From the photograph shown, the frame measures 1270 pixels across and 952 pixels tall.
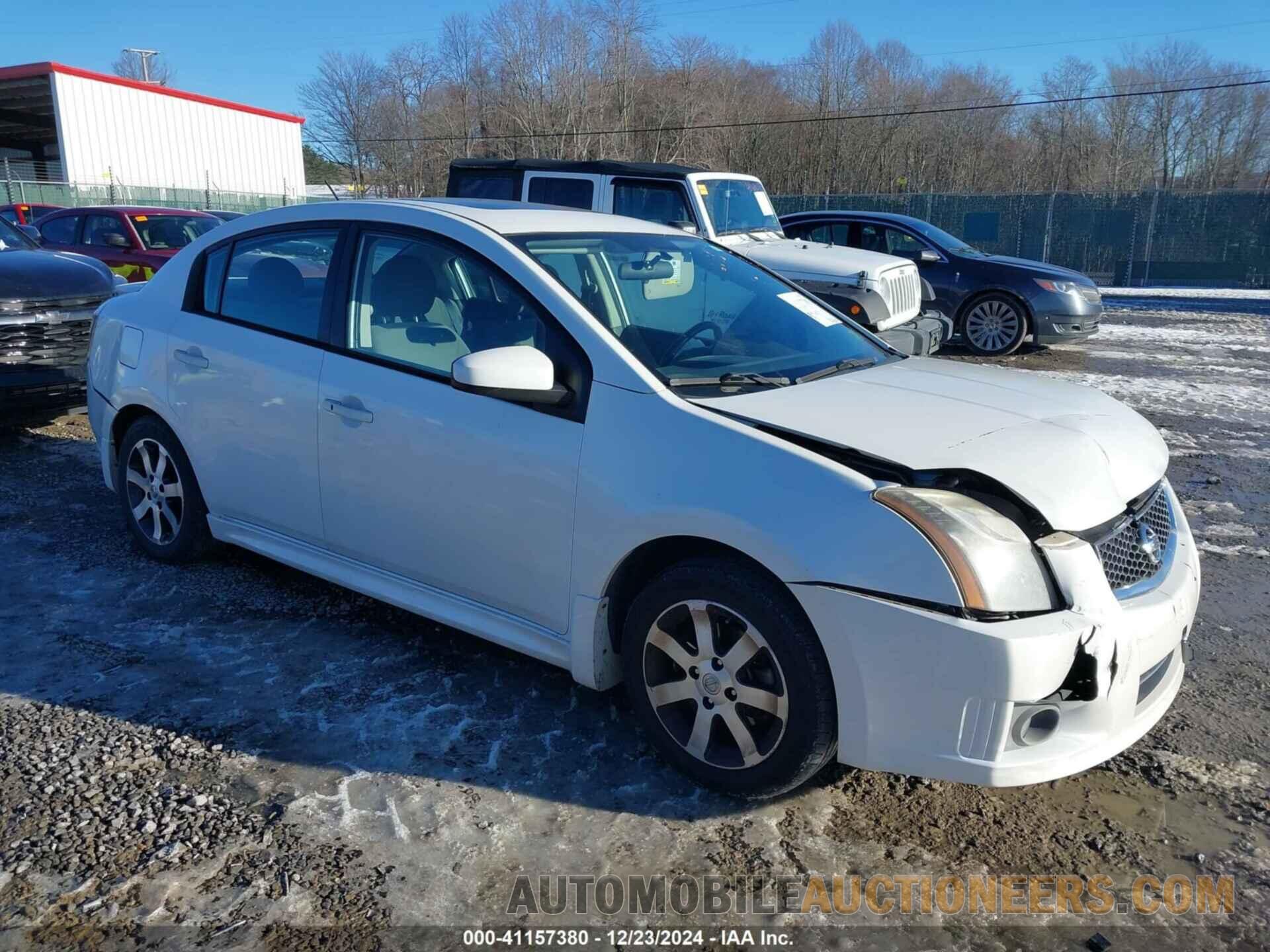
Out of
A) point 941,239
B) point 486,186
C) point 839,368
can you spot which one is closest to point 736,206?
point 486,186

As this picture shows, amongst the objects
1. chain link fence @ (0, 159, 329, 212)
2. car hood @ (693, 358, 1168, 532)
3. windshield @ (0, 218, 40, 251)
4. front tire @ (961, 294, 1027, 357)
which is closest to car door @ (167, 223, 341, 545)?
car hood @ (693, 358, 1168, 532)

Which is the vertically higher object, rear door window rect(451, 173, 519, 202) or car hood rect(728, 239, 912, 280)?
rear door window rect(451, 173, 519, 202)

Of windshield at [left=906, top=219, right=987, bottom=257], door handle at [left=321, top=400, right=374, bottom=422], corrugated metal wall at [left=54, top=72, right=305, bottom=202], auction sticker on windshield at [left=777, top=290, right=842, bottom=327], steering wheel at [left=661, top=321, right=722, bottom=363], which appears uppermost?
corrugated metal wall at [left=54, top=72, right=305, bottom=202]

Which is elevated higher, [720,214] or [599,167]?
[599,167]

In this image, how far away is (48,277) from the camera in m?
7.33

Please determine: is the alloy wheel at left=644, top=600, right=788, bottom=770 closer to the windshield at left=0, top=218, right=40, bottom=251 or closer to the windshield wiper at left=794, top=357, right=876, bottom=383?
the windshield wiper at left=794, top=357, right=876, bottom=383

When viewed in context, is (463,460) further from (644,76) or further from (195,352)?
(644,76)

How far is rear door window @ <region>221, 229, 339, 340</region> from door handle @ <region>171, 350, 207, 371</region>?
0.22 m

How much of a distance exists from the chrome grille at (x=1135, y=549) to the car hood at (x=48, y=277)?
7063 mm

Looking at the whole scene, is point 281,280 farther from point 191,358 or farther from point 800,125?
point 800,125

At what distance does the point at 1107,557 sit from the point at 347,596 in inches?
127

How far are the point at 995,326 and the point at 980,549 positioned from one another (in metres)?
10.6

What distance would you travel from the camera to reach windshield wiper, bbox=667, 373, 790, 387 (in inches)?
129

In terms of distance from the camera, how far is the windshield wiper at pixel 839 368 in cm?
358
